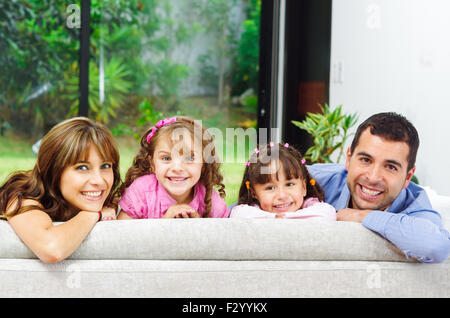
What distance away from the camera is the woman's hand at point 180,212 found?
5.49 ft

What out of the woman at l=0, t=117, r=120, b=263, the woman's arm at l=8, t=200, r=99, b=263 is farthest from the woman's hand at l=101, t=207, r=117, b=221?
the woman's arm at l=8, t=200, r=99, b=263

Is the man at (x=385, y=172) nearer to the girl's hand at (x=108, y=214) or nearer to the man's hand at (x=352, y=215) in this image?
the man's hand at (x=352, y=215)

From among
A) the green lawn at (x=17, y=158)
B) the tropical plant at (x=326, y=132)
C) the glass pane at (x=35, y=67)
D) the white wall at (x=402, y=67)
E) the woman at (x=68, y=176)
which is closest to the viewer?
the woman at (x=68, y=176)

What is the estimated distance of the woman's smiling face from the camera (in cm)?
156

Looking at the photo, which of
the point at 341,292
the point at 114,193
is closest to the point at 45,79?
the point at 114,193

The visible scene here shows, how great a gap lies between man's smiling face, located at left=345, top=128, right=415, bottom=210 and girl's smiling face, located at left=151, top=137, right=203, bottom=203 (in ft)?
1.78

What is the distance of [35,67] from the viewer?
5367mm

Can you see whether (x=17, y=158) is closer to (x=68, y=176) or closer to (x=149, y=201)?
(x=149, y=201)

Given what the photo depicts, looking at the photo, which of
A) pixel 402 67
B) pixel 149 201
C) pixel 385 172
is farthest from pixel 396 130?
pixel 402 67

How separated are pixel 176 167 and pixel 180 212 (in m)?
0.15

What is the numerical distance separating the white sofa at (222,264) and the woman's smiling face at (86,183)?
0.23 meters

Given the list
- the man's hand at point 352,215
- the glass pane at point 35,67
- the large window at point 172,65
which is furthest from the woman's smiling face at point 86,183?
the large window at point 172,65

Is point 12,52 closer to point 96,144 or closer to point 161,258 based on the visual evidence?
point 96,144

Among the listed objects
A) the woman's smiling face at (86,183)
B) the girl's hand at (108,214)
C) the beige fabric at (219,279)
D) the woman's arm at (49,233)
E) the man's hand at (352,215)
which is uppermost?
the woman's smiling face at (86,183)
